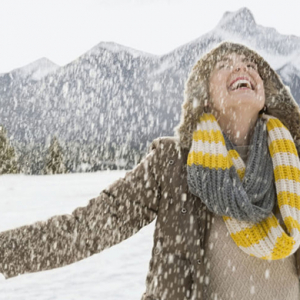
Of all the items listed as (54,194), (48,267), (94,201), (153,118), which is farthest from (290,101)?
(153,118)

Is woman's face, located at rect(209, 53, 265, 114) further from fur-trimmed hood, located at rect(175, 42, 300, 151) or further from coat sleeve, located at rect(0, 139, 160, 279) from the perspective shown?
coat sleeve, located at rect(0, 139, 160, 279)

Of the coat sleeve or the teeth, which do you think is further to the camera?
the teeth

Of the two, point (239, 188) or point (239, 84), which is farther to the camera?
point (239, 84)

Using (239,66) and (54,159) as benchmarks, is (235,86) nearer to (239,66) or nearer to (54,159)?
(239,66)

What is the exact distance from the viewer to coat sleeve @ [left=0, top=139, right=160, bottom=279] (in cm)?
125

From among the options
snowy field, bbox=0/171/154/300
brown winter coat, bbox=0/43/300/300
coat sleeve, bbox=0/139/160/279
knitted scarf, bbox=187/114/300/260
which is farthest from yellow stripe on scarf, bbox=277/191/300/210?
snowy field, bbox=0/171/154/300

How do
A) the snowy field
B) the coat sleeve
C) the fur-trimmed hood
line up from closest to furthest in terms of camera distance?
the coat sleeve, the fur-trimmed hood, the snowy field

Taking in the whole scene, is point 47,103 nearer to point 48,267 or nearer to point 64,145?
point 64,145

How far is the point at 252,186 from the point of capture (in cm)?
141

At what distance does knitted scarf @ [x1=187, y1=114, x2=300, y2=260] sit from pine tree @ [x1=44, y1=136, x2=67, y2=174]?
109 ft

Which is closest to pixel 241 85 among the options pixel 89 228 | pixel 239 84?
pixel 239 84

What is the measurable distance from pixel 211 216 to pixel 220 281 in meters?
0.22

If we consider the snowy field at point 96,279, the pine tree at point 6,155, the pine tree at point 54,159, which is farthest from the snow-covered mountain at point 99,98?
the snowy field at point 96,279

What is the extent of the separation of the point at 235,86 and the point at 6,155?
2927 cm
